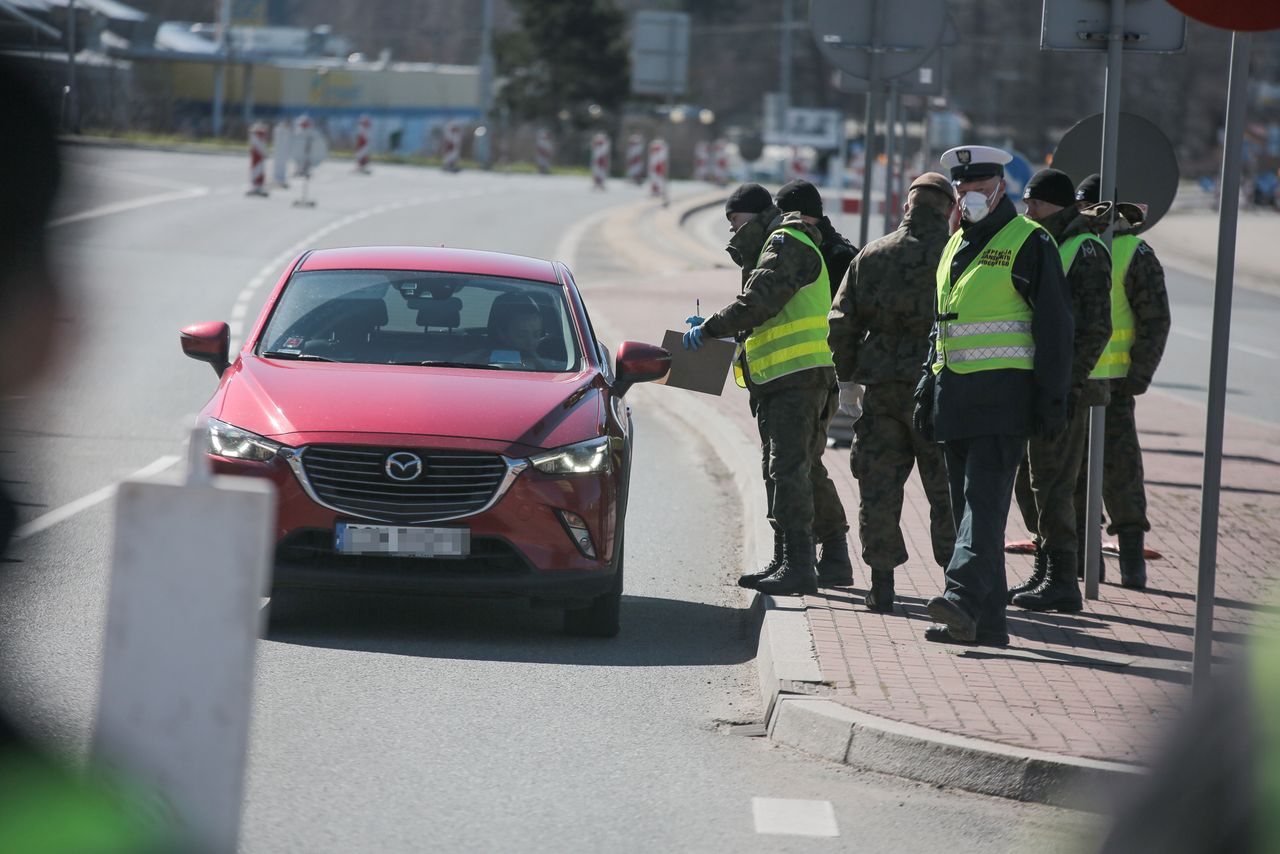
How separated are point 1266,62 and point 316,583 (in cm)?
13003

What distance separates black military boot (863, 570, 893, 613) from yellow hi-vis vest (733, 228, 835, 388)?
37.7 inches

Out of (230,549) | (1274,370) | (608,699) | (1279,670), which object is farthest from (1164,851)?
(1274,370)

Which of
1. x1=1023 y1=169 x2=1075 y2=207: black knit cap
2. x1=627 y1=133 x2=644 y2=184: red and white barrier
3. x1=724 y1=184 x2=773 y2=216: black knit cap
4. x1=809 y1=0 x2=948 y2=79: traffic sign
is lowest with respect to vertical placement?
x1=724 y1=184 x2=773 y2=216: black knit cap

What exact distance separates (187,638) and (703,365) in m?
5.33

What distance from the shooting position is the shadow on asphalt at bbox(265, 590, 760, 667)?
22.8ft

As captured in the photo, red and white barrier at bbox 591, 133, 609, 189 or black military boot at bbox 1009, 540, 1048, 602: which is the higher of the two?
red and white barrier at bbox 591, 133, 609, 189

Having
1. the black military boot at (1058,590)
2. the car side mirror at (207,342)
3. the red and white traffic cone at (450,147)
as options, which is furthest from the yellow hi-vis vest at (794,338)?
the red and white traffic cone at (450,147)

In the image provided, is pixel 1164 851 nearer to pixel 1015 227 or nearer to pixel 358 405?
pixel 1015 227

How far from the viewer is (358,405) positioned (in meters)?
7.14

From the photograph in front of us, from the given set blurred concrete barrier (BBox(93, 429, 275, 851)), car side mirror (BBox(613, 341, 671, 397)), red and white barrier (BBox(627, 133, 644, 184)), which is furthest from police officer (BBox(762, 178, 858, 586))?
red and white barrier (BBox(627, 133, 644, 184))

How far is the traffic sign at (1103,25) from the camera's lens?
7746mm

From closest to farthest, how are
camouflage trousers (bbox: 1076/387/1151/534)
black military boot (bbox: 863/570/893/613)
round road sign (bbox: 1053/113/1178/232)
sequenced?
black military boot (bbox: 863/570/893/613), camouflage trousers (bbox: 1076/387/1151/534), round road sign (bbox: 1053/113/1178/232)

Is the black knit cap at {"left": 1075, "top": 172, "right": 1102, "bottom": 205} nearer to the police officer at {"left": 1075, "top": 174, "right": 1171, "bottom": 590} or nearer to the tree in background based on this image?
the police officer at {"left": 1075, "top": 174, "right": 1171, "bottom": 590}

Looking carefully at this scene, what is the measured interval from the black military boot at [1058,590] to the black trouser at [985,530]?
2.94 ft
